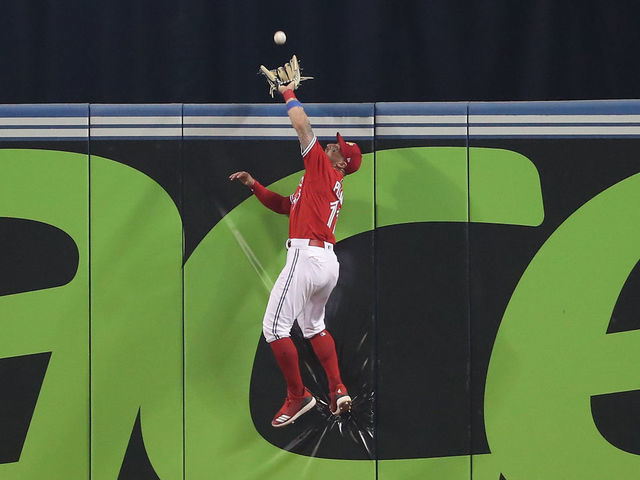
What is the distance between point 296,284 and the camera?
155 inches

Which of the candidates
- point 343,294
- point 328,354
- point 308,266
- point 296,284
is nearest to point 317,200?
point 308,266

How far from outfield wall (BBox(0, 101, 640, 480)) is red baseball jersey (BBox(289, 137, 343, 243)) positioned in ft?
0.47

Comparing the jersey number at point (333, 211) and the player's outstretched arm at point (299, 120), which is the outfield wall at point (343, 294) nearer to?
the jersey number at point (333, 211)

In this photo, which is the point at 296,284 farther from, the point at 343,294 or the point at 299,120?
the point at 299,120

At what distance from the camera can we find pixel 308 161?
3863 mm

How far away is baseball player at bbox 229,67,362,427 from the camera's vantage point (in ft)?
12.8

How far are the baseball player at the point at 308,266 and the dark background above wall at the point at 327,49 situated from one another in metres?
0.59

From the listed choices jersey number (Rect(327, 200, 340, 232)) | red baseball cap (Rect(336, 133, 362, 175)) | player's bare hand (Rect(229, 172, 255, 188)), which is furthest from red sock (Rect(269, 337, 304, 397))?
red baseball cap (Rect(336, 133, 362, 175))

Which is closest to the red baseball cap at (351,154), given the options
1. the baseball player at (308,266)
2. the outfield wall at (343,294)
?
the baseball player at (308,266)

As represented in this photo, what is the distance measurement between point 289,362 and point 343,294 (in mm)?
484

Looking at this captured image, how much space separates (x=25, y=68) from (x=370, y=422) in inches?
111

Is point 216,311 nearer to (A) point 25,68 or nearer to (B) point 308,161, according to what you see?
(B) point 308,161

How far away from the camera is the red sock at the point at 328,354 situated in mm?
4016

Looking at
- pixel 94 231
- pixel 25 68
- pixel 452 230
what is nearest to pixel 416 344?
pixel 452 230
